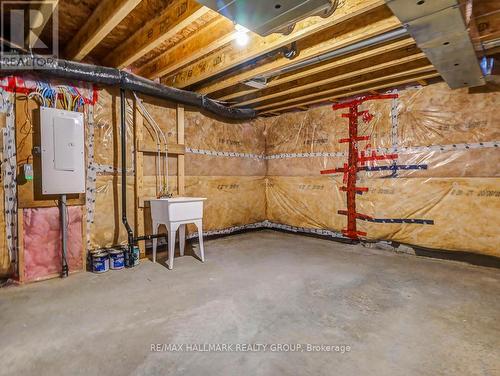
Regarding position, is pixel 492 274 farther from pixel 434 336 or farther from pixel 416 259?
pixel 434 336

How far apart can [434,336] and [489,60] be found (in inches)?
110

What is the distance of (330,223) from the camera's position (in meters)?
4.19

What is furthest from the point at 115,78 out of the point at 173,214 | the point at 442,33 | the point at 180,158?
the point at 442,33

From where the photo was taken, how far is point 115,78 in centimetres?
283

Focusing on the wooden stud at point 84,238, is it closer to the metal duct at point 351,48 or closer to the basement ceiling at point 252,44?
the basement ceiling at point 252,44

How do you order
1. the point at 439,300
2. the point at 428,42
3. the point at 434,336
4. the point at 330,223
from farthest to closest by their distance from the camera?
the point at 330,223
the point at 439,300
the point at 428,42
the point at 434,336

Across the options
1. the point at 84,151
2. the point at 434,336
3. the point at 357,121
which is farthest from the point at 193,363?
the point at 357,121

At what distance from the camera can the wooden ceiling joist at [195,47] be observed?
2.28 m

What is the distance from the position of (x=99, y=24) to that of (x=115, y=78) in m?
0.74

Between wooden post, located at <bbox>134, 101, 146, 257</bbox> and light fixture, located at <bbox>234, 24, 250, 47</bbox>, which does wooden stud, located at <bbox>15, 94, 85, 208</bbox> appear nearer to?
wooden post, located at <bbox>134, 101, 146, 257</bbox>

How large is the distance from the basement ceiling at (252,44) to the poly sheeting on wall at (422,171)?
428 mm

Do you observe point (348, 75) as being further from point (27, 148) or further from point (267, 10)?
point (27, 148)

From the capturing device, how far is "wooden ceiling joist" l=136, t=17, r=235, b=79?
2.28m

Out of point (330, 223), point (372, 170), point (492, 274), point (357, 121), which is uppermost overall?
point (357, 121)
